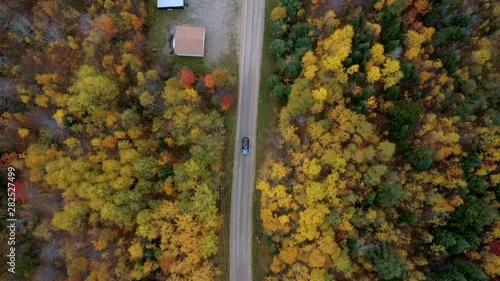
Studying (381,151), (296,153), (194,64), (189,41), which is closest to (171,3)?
(189,41)

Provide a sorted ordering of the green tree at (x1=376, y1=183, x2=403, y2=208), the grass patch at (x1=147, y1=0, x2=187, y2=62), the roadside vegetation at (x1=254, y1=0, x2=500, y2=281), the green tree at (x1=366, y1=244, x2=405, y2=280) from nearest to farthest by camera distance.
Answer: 1. the green tree at (x1=366, y1=244, x2=405, y2=280)
2. the green tree at (x1=376, y1=183, x2=403, y2=208)
3. the roadside vegetation at (x1=254, y1=0, x2=500, y2=281)
4. the grass patch at (x1=147, y1=0, x2=187, y2=62)

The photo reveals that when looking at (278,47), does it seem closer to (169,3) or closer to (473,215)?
(169,3)

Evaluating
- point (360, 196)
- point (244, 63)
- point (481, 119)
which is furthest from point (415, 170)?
point (244, 63)

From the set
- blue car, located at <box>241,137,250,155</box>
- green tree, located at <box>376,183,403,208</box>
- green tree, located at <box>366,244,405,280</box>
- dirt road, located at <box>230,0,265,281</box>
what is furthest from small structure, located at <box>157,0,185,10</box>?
green tree, located at <box>366,244,405,280</box>

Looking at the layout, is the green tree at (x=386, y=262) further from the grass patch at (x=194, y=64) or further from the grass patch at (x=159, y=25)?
the grass patch at (x=159, y=25)

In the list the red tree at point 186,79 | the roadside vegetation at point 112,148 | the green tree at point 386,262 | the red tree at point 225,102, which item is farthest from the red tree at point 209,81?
the green tree at point 386,262

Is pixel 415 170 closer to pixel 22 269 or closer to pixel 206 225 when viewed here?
pixel 206 225

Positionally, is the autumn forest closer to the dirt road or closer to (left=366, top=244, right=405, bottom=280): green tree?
(left=366, top=244, right=405, bottom=280): green tree
